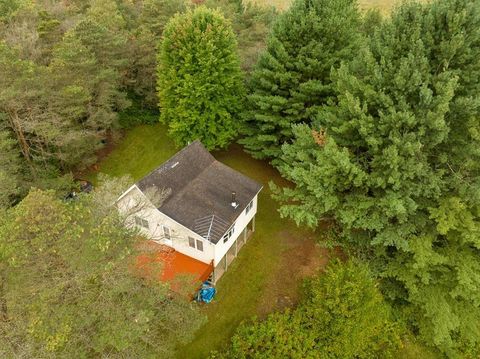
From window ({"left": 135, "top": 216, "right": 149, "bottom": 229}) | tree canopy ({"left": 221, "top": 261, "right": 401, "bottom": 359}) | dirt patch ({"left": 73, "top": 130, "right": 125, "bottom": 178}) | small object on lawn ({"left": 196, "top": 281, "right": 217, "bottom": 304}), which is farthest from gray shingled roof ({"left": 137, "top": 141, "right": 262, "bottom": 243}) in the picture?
dirt patch ({"left": 73, "top": 130, "right": 125, "bottom": 178})

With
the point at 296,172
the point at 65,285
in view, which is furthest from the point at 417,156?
the point at 65,285

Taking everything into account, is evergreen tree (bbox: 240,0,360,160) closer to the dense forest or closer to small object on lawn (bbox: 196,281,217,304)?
the dense forest

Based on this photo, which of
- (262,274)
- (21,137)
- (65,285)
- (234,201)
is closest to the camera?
(65,285)

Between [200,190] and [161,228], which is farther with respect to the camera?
[200,190]

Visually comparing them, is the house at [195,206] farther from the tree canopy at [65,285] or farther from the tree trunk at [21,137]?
the tree trunk at [21,137]

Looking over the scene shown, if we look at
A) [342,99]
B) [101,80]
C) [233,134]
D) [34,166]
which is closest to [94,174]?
[34,166]

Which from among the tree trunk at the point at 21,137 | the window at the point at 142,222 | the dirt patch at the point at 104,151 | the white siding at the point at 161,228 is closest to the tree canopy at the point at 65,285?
the white siding at the point at 161,228

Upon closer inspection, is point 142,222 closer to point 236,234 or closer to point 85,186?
point 236,234
